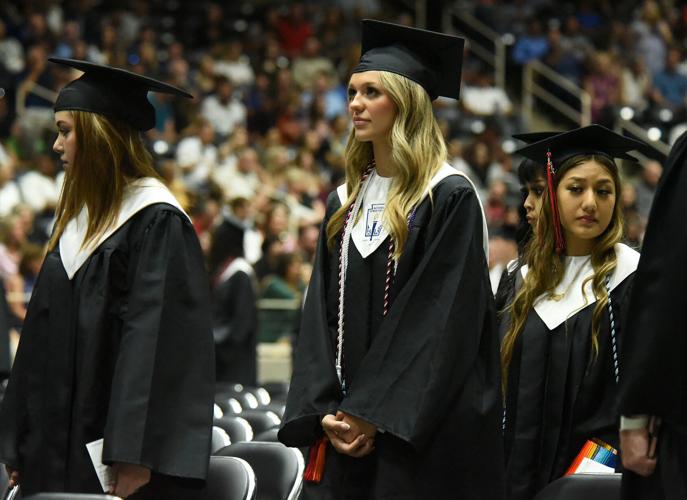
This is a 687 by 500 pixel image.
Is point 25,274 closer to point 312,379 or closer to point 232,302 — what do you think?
point 232,302

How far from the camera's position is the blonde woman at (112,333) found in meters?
3.79

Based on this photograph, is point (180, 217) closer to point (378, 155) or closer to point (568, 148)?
point (378, 155)

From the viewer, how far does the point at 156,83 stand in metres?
4.14

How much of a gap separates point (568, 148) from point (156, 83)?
1.53 metres

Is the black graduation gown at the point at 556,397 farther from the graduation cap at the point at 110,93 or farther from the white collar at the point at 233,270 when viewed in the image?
the white collar at the point at 233,270

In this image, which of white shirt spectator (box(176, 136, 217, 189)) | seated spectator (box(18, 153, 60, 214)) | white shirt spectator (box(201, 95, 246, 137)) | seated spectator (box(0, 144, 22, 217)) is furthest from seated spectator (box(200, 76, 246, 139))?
seated spectator (box(0, 144, 22, 217))

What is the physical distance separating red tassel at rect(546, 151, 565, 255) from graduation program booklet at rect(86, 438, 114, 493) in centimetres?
181

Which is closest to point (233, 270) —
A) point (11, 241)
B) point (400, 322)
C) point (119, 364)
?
point (11, 241)

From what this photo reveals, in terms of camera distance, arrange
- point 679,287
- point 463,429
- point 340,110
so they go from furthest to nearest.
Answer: point 340,110, point 463,429, point 679,287

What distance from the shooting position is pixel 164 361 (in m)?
3.84

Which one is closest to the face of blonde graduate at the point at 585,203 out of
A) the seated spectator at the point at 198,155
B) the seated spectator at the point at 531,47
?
the seated spectator at the point at 198,155

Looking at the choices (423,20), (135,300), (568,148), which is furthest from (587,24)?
(135,300)

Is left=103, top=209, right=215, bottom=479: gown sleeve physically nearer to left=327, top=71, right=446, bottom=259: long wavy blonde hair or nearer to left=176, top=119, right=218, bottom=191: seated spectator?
left=327, top=71, right=446, bottom=259: long wavy blonde hair

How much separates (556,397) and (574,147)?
3.01 feet
